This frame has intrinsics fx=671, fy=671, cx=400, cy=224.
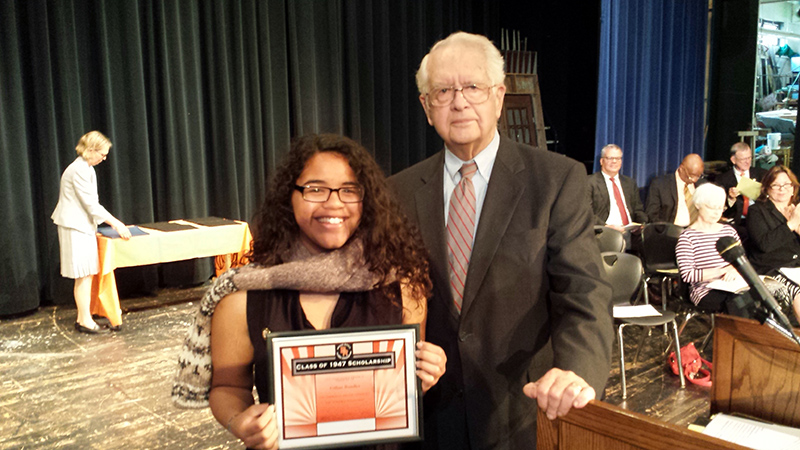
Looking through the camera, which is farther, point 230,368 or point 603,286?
point 603,286

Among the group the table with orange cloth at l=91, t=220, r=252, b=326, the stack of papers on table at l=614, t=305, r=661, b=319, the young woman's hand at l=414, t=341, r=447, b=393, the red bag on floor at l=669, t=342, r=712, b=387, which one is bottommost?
the red bag on floor at l=669, t=342, r=712, b=387

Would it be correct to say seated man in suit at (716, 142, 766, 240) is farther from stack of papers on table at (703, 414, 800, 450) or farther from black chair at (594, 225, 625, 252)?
stack of papers on table at (703, 414, 800, 450)

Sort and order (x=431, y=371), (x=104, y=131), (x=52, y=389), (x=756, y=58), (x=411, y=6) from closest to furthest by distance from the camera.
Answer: (x=431, y=371)
(x=52, y=389)
(x=104, y=131)
(x=411, y=6)
(x=756, y=58)

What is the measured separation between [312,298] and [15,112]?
534 centimetres

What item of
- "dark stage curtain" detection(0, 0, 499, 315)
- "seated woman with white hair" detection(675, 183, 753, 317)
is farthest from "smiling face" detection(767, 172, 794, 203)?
"dark stage curtain" detection(0, 0, 499, 315)

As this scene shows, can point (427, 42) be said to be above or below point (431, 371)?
above

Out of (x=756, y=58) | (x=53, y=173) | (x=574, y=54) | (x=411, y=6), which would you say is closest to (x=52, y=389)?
(x=53, y=173)

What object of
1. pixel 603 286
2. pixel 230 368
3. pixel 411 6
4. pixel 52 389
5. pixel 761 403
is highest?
pixel 411 6

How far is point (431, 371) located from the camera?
1.31m

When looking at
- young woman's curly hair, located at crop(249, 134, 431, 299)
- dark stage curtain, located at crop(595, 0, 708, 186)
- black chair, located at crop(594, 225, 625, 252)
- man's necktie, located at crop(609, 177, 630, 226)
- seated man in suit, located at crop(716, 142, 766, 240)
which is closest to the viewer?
young woman's curly hair, located at crop(249, 134, 431, 299)

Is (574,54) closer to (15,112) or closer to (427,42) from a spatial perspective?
(427,42)

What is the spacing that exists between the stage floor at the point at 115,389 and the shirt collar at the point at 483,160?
225 centimetres

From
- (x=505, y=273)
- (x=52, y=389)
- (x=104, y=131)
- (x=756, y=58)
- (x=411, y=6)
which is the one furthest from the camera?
(x=756, y=58)

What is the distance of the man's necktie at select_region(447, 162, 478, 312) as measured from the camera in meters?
1.63
